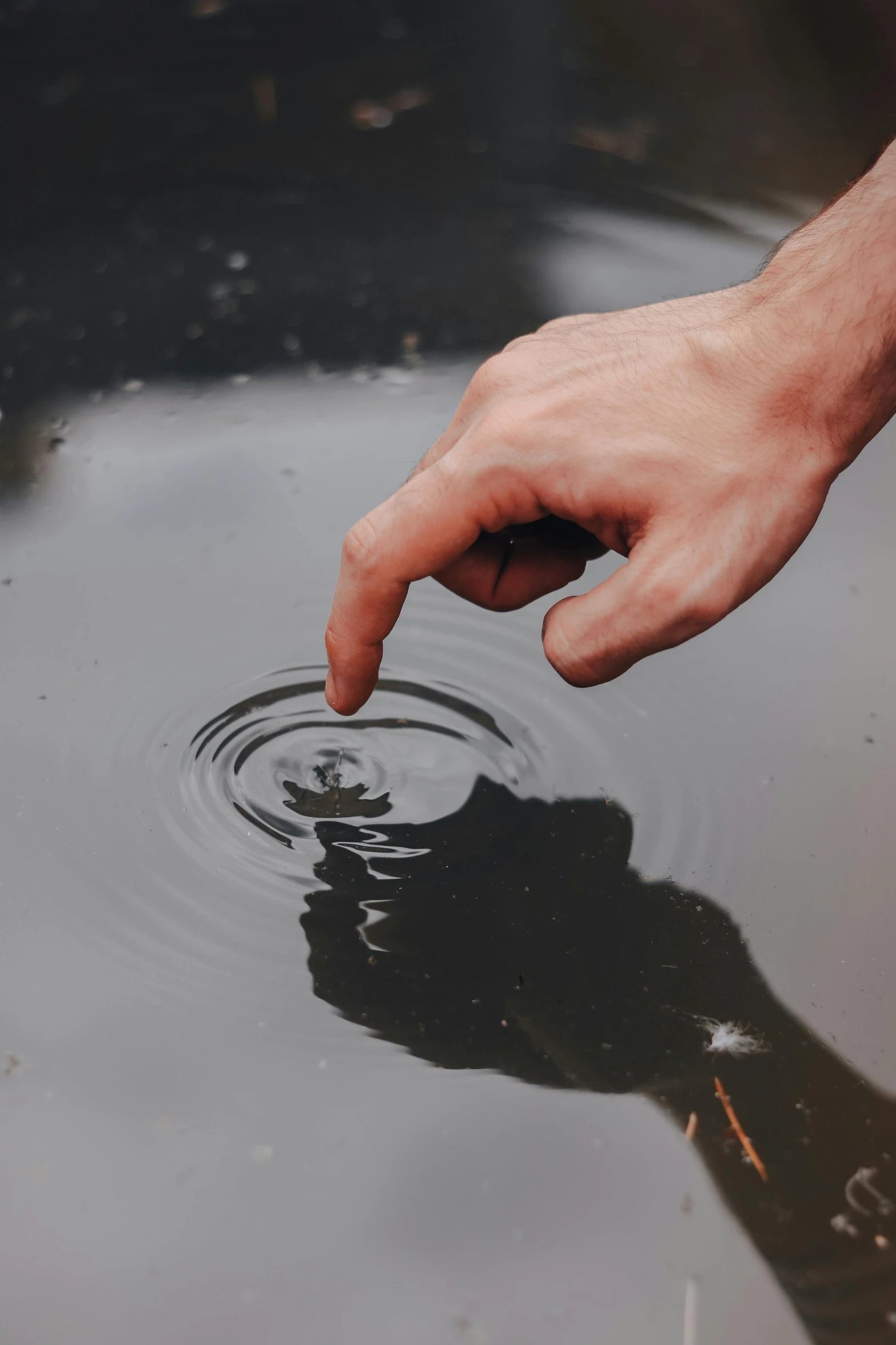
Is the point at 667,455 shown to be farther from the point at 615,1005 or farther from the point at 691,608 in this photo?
the point at 615,1005

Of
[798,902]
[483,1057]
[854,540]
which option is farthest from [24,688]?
[854,540]

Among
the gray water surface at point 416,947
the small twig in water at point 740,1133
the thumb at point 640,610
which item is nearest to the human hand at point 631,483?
the thumb at point 640,610

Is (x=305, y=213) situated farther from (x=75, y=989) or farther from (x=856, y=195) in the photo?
(x=75, y=989)

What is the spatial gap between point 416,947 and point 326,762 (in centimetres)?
18

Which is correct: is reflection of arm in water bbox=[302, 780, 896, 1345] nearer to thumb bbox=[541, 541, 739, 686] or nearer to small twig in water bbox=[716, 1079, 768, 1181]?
small twig in water bbox=[716, 1079, 768, 1181]

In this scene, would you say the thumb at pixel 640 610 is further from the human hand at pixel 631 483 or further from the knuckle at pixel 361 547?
the knuckle at pixel 361 547

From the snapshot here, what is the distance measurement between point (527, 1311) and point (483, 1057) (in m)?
0.12

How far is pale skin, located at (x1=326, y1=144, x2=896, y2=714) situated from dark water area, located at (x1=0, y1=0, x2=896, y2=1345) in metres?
0.14

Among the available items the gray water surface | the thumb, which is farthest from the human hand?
the gray water surface

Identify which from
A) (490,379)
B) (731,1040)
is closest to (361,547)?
(490,379)

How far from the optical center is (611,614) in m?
0.63

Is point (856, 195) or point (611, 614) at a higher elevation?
point (856, 195)

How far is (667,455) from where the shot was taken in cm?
62

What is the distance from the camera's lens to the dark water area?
50 cm
